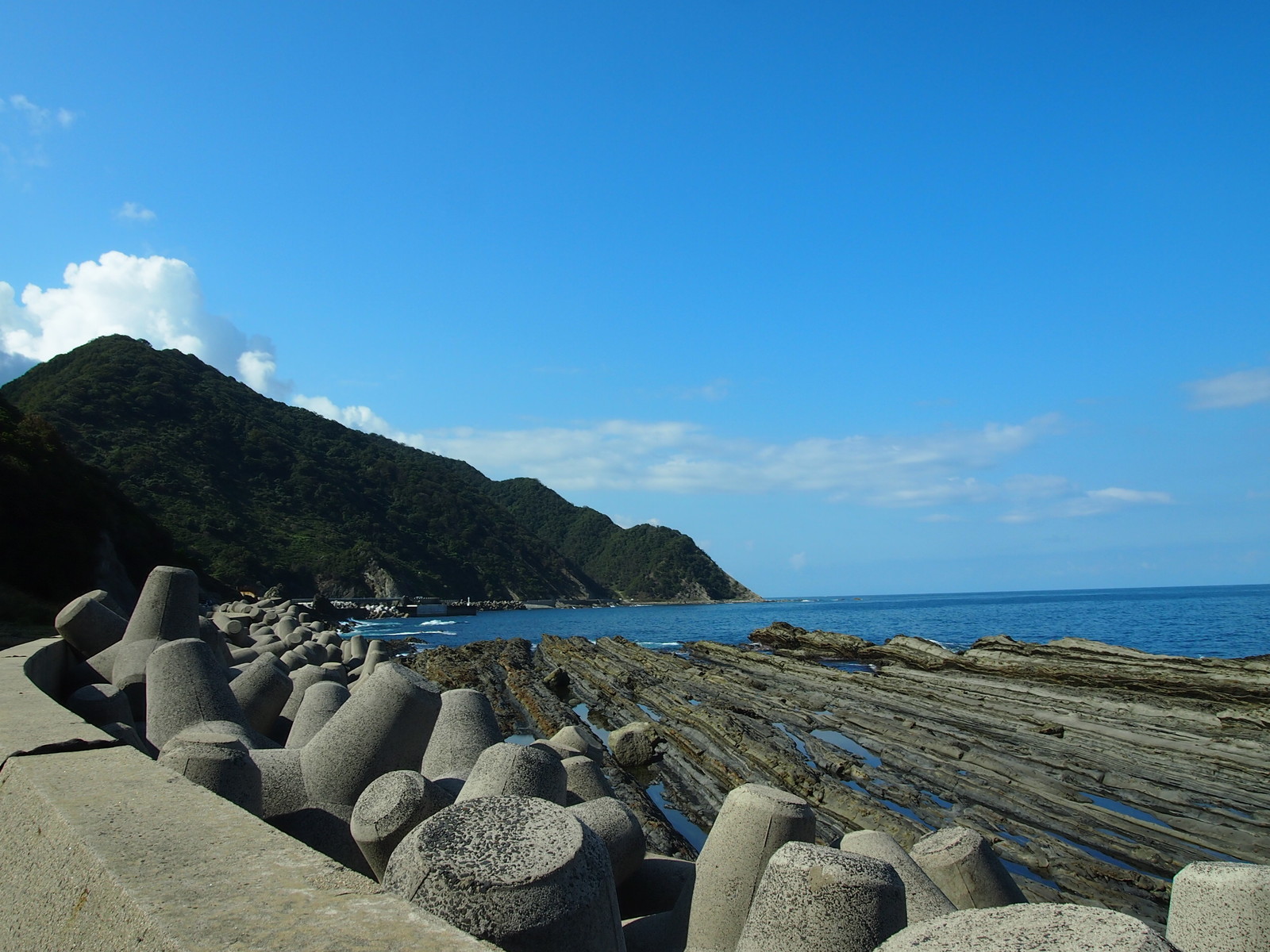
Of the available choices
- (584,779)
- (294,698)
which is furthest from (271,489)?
(584,779)

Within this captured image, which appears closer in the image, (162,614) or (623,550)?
(162,614)

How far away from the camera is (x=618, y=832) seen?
463cm

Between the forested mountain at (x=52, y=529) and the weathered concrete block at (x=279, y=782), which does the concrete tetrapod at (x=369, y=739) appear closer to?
the weathered concrete block at (x=279, y=782)

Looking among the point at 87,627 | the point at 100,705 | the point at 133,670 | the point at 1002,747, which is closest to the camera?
the point at 100,705

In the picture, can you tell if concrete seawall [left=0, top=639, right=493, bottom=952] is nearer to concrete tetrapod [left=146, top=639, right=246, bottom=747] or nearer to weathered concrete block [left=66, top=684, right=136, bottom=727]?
concrete tetrapod [left=146, top=639, right=246, bottom=747]

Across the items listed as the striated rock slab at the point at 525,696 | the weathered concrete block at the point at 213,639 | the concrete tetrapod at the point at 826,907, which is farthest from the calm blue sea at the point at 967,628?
the concrete tetrapod at the point at 826,907

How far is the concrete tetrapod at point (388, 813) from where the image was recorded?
3.91 meters

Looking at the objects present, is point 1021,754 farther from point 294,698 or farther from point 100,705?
point 100,705

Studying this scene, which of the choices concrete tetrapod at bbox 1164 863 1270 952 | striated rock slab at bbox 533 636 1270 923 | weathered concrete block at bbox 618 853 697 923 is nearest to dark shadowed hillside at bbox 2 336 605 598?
striated rock slab at bbox 533 636 1270 923

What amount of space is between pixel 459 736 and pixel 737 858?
283cm

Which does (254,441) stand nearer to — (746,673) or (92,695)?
(746,673)

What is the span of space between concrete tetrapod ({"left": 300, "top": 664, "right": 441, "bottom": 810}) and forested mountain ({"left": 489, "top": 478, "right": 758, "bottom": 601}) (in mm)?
141547

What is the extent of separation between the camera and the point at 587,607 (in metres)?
116

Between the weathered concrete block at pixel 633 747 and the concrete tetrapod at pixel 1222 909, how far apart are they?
9.73m
